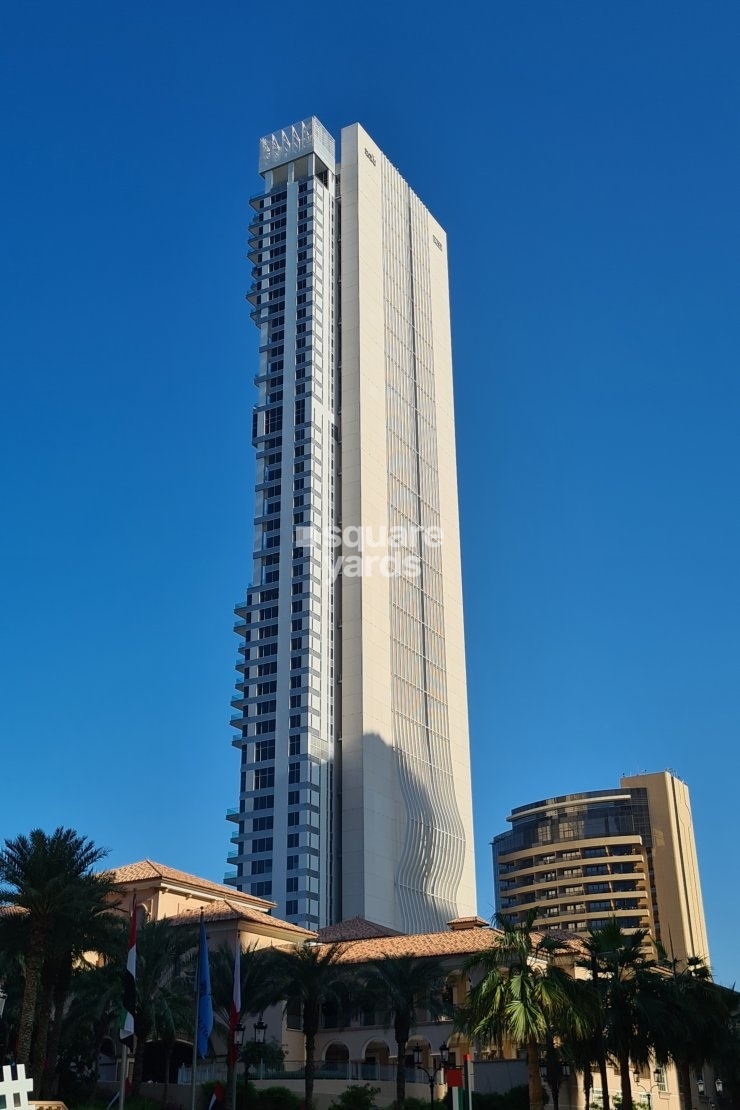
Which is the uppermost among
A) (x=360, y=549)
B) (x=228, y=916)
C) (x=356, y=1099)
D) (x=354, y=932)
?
(x=360, y=549)

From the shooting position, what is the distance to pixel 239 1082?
5744 centimetres

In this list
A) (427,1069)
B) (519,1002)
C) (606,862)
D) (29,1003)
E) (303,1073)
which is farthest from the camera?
(606,862)

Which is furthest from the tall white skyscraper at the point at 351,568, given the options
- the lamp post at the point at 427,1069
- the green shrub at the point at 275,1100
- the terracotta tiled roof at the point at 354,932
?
the green shrub at the point at 275,1100

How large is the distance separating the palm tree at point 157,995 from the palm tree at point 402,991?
8634 millimetres

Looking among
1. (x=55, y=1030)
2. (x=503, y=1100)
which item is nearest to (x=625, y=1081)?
(x=503, y=1100)

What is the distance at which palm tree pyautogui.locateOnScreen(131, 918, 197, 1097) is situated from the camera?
5066cm

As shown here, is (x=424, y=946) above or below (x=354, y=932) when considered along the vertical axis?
below

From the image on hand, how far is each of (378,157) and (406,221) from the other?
28.6ft

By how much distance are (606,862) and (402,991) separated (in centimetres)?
11079

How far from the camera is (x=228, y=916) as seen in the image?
228 ft

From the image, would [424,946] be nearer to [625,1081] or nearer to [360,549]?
[625,1081]

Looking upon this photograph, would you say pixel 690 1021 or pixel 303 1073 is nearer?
pixel 690 1021

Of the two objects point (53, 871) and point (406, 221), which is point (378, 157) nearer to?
point (406, 221)

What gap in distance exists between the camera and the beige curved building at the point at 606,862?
518 feet
